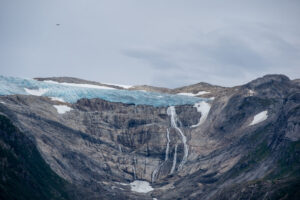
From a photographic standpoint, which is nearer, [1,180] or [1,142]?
[1,180]

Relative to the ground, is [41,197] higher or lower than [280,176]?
lower

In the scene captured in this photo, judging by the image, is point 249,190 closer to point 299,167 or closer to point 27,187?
point 299,167

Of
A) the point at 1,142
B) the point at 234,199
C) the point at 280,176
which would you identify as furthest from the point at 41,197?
the point at 280,176

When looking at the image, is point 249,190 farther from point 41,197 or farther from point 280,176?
point 41,197

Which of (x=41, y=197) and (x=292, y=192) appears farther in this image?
(x=41, y=197)

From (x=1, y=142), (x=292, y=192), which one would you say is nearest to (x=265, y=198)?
(x=292, y=192)

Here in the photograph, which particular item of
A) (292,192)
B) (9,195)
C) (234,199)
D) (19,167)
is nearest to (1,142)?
(19,167)

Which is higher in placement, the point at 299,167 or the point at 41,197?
the point at 299,167
